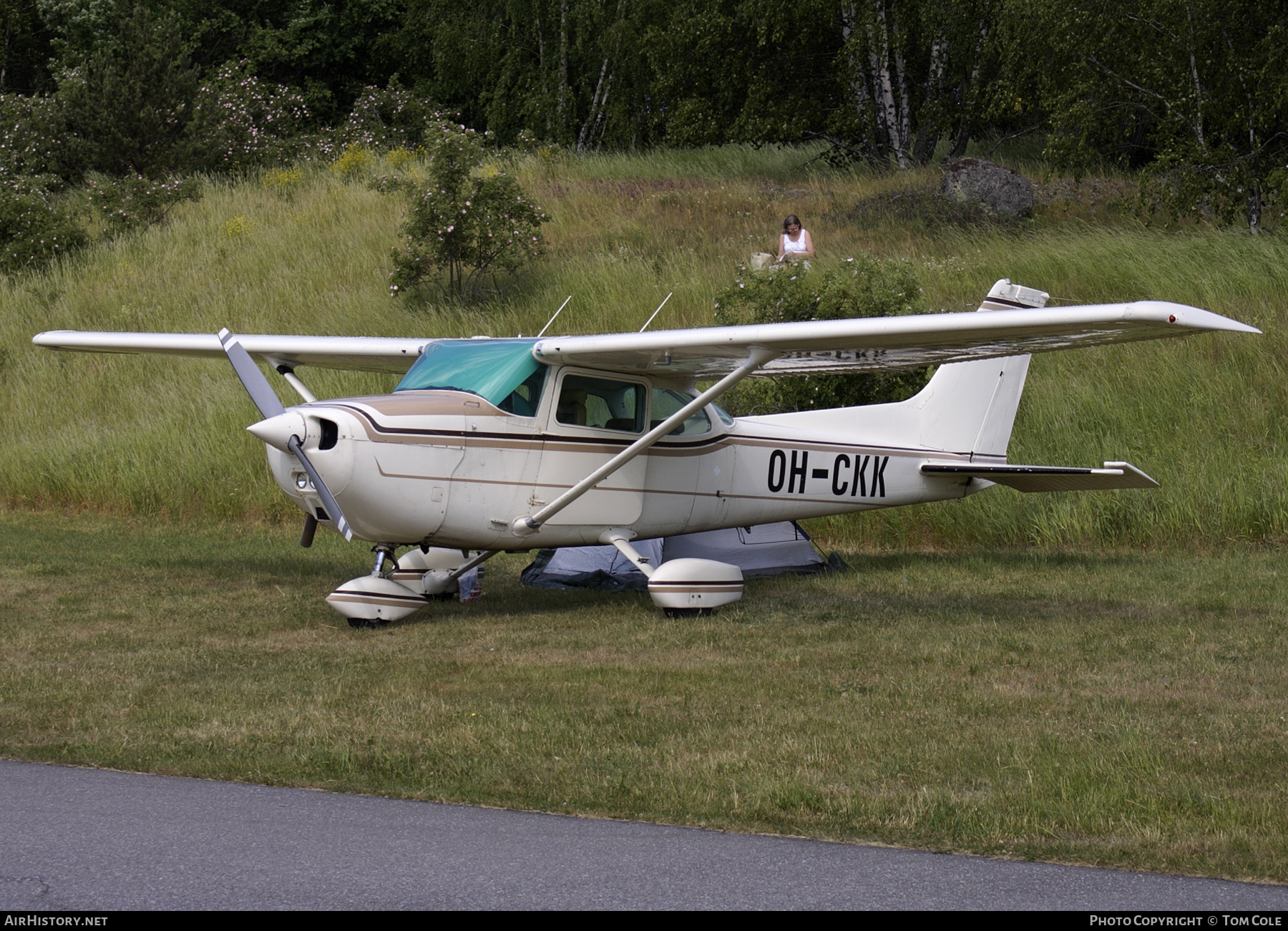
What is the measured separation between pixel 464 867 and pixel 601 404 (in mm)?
5847

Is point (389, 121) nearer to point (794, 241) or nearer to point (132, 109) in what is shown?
point (132, 109)

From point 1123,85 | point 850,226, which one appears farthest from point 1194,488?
point 850,226

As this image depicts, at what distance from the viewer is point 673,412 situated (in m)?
9.89

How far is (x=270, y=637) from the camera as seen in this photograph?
8016mm

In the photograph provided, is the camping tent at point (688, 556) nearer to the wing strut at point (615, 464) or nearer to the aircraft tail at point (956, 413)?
the aircraft tail at point (956, 413)

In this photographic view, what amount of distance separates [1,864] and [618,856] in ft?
6.19

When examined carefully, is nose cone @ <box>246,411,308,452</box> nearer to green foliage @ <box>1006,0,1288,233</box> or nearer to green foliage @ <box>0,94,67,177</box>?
green foliage @ <box>1006,0,1288,233</box>

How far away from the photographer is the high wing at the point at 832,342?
7.29 m

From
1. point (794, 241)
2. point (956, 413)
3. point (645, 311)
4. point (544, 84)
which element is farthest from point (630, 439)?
point (544, 84)

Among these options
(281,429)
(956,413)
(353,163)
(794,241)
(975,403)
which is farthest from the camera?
(353,163)

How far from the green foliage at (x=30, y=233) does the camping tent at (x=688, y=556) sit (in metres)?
16.4
